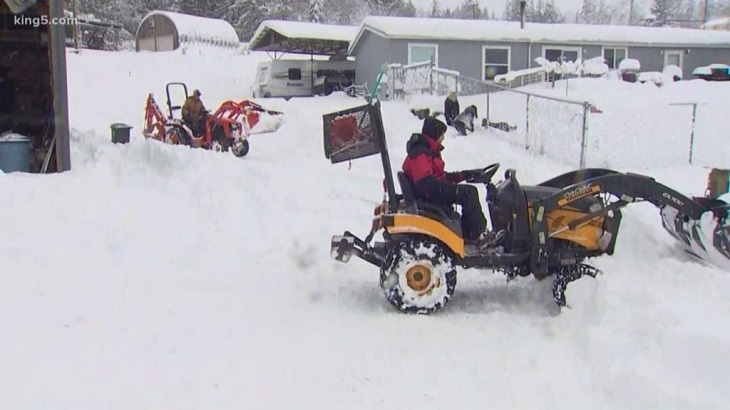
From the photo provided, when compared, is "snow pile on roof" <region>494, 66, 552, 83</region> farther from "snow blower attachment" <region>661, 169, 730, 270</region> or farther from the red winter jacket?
the red winter jacket

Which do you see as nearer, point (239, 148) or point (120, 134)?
point (120, 134)

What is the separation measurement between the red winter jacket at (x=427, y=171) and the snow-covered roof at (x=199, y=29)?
1568 inches

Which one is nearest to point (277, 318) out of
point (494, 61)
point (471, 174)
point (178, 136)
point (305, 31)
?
point (471, 174)

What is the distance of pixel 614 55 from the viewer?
96.4 ft

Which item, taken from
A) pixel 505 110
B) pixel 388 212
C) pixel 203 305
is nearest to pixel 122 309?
pixel 203 305

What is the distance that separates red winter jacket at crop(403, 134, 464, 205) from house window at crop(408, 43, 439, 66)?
21.0 m

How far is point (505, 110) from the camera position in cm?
2028

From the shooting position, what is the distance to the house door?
98.8ft

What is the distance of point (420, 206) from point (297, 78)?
24.8 meters

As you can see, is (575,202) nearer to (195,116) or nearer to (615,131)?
(615,131)

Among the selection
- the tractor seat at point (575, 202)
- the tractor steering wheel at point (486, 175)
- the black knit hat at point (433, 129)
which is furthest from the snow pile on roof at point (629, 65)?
the black knit hat at point (433, 129)

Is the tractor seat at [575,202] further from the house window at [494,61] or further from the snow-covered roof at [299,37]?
the snow-covered roof at [299,37]

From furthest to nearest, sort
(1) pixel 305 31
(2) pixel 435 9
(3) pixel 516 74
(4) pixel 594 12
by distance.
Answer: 1. (4) pixel 594 12
2. (2) pixel 435 9
3. (1) pixel 305 31
4. (3) pixel 516 74

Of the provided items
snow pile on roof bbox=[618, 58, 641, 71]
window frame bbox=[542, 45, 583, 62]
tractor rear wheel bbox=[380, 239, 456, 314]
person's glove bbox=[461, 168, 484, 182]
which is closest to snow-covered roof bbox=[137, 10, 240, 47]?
window frame bbox=[542, 45, 583, 62]
